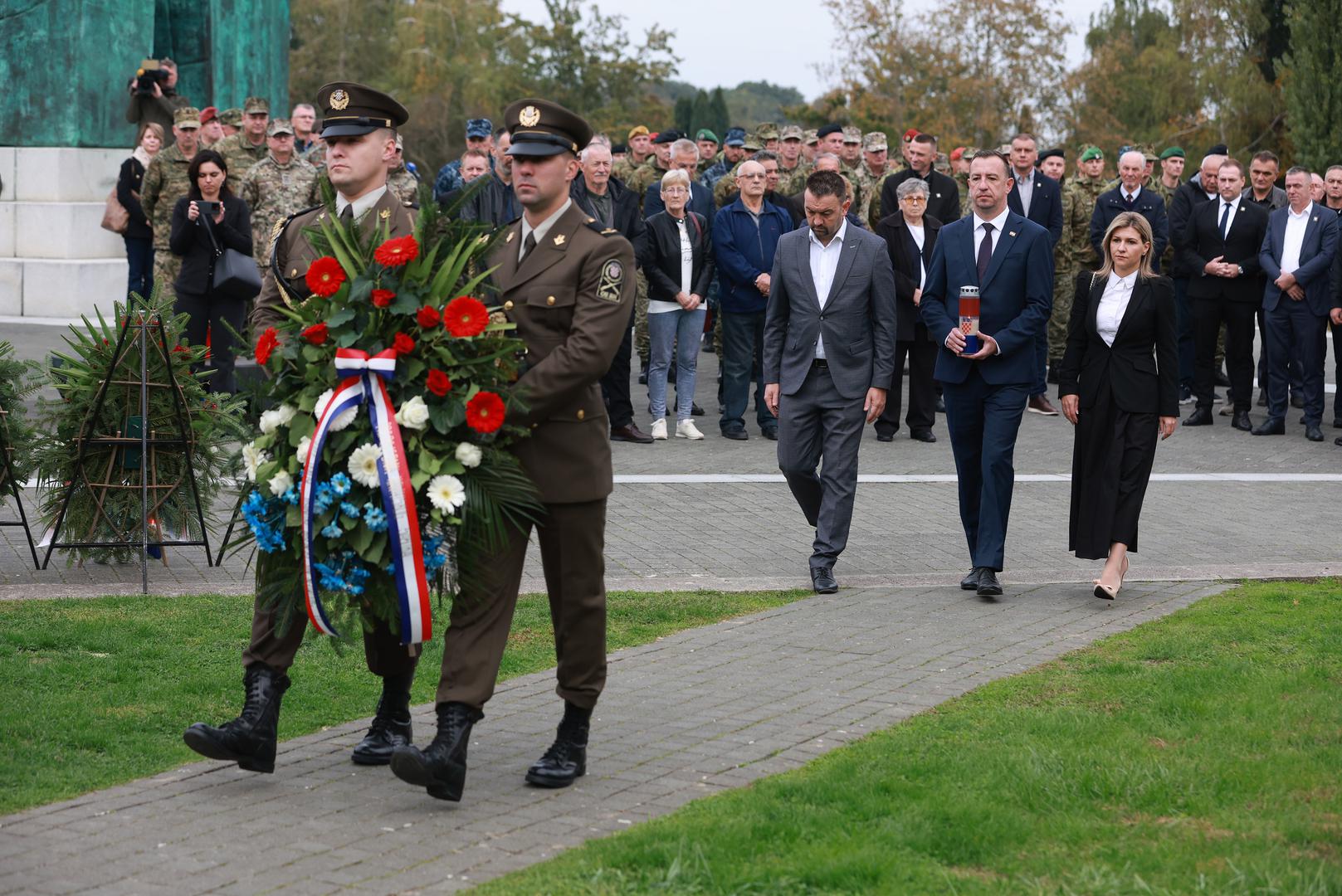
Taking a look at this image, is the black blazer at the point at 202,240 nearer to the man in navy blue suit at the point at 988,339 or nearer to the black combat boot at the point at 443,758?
the man in navy blue suit at the point at 988,339

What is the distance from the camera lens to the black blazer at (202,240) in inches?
526

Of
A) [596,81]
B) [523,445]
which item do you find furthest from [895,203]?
[596,81]

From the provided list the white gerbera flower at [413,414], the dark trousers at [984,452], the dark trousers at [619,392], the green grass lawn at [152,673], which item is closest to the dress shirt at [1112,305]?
the dark trousers at [984,452]

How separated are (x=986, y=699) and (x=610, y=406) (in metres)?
7.97

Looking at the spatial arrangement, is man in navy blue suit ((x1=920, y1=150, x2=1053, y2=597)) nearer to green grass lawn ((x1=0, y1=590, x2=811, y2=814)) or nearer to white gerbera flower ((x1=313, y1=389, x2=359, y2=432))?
green grass lawn ((x1=0, y1=590, x2=811, y2=814))

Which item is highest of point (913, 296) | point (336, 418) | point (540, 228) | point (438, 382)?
point (540, 228)

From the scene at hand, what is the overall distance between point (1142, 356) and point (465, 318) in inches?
187

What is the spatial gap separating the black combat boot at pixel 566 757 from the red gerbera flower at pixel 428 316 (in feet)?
4.53

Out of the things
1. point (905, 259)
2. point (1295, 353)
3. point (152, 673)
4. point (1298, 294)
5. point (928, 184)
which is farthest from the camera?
point (928, 184)

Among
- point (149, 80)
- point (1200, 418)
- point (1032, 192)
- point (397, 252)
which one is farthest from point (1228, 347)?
point (397, 252)

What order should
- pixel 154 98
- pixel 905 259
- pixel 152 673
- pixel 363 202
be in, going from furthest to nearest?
pixel 154 98 < pixel 905 259 < pixel 152 673 < pixel 363 202

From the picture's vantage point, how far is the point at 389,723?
6.10 meters

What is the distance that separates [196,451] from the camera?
9227 mm

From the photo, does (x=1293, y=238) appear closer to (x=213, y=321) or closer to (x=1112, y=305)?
(x=1112, y=305)
